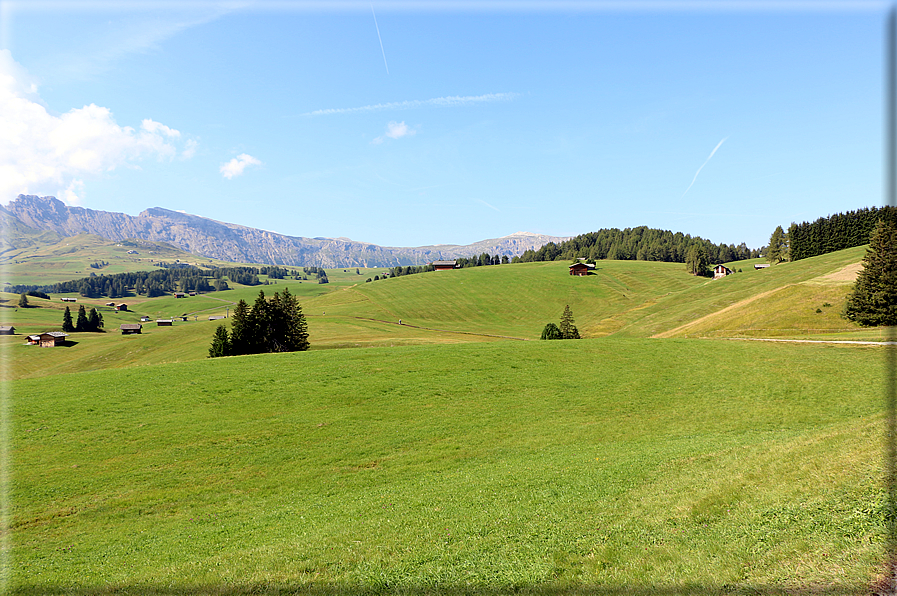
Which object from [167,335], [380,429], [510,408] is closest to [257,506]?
[380,429]

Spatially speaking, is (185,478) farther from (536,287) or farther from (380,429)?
(536,287)

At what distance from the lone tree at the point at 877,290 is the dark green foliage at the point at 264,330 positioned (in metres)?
73.4

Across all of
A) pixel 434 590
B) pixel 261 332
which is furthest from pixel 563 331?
pixel 434 590

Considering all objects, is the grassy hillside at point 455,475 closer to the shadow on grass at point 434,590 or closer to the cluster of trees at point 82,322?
the shadow on grass at point 434,590

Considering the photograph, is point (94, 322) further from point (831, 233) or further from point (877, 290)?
point (831, 233)

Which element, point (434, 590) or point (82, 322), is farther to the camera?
point (82, 322)

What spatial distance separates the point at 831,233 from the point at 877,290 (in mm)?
108655

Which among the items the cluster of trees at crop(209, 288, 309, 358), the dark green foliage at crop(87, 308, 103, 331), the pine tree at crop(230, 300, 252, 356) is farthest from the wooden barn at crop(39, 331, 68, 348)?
the pine tree at crop(230, 300, 252, 356)

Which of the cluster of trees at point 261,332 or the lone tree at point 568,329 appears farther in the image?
the lone tree at point 568,329

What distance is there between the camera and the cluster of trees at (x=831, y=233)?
420ft

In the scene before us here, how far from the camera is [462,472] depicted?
20.4m

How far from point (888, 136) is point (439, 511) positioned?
14772 mm

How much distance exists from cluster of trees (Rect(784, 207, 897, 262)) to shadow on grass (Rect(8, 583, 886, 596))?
526ft

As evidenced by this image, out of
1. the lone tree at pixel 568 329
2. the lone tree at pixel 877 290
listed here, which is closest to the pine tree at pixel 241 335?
the lone tree at pixel 568 329
